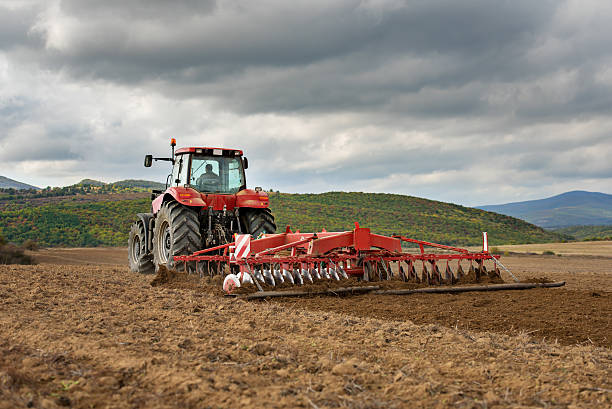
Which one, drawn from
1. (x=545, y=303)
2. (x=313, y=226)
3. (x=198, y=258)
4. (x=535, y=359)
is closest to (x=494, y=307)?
(x=545, y=303)

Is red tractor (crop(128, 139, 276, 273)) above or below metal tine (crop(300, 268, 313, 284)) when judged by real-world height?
above

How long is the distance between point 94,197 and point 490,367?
5447cm

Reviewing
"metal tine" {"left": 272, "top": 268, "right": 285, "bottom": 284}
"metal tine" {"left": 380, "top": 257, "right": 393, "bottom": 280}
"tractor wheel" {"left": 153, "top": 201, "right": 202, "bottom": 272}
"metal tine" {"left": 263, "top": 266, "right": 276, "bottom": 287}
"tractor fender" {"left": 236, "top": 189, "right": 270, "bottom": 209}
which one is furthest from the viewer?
"tractor fender" {"left": 236, "top": 189, "right": 270, "bottom": 209}

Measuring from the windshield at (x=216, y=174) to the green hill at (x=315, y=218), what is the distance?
27373mm

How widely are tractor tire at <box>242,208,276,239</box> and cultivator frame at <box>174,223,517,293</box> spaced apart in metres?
0.99

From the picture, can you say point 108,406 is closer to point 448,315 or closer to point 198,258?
point 448,315

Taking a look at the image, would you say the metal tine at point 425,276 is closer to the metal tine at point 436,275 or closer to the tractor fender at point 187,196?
the metal tine at point 436,275

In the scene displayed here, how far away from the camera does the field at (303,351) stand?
2920mm

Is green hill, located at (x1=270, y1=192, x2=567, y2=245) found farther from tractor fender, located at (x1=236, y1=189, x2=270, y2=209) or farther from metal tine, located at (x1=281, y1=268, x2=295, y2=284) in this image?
metal tine, located at (x1=281, y1=268, x2=295, y2=284)

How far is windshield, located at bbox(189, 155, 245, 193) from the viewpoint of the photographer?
34.7 feet

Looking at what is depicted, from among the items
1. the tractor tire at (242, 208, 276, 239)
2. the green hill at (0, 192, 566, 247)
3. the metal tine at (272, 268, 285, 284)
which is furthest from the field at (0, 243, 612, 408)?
the green hill at (0, 192, 566, 247)

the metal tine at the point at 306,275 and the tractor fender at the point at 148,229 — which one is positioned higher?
the tractor fender at the point at 148,229

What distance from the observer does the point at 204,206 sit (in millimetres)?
9789

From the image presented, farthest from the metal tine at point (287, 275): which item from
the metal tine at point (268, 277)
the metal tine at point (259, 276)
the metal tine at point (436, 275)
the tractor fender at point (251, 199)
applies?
the tractor fender at point (251, 199)
